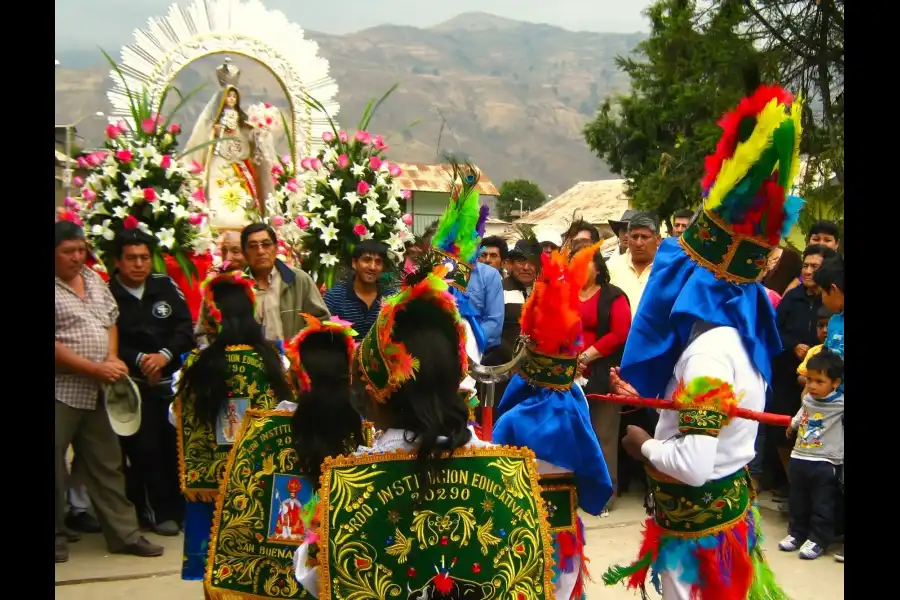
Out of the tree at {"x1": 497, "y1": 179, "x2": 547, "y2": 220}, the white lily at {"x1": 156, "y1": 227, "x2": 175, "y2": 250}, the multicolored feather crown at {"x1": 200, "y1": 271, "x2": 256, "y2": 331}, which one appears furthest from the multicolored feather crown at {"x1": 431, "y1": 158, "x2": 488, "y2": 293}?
the tree at {"x1": 497, "y1": 179, "x2": 547, "y2": 220}

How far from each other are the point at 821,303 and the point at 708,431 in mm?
3972

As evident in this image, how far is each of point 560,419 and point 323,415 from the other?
0.94m

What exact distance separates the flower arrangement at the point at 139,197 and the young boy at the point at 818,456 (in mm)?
4406

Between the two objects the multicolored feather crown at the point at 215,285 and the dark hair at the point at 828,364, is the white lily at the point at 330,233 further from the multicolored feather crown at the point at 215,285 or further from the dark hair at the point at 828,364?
the dark hair at the point at 828,364

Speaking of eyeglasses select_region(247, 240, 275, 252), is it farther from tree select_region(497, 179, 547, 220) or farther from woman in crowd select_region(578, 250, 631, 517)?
tree select_region(497, 179, 547, 220)

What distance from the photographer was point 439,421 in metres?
2.48

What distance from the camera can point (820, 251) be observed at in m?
6.53

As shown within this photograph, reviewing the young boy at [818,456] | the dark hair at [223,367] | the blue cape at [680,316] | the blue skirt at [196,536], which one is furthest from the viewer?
the young boy at [818,456]

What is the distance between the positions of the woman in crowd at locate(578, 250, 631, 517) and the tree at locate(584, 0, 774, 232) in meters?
7.49

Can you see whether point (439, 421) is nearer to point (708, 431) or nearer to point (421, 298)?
point (421, 298)

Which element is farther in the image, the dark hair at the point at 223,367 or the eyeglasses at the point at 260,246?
the eyeglasses at the point at 260,246

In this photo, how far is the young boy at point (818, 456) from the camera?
18.7 feet

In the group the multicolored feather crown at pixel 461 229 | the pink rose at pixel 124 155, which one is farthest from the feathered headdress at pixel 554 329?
the pink rose at pixel 124 155
